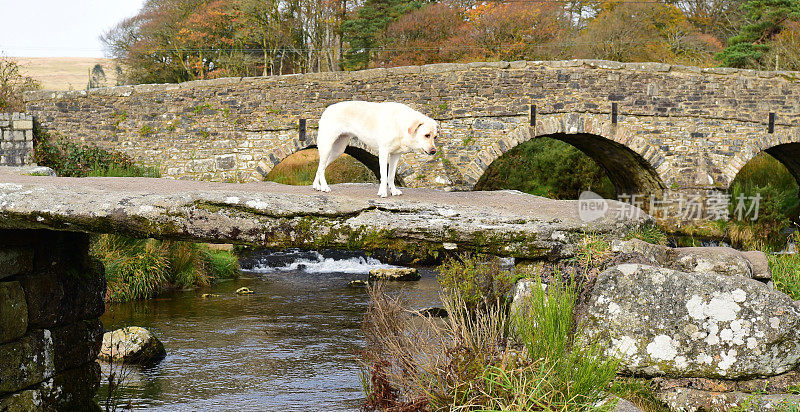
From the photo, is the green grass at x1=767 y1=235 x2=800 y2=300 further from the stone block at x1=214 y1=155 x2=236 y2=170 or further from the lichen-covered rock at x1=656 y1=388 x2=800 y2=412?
the stone block at x1=214 y1=155 x2=236 y2=170

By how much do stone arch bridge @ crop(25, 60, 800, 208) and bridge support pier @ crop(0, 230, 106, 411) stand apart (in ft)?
35.6

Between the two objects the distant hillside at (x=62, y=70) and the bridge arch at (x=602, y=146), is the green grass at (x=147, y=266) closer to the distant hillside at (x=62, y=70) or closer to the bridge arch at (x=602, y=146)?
the bridge arch at (x=602, y=146)

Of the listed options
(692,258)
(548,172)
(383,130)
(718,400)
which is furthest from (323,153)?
(548,172)

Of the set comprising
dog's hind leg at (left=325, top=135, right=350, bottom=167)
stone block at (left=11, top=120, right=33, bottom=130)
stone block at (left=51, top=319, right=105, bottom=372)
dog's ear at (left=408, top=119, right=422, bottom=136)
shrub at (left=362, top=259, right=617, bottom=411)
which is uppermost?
stone block at (left=11, top=120, right=33, bottom=130)

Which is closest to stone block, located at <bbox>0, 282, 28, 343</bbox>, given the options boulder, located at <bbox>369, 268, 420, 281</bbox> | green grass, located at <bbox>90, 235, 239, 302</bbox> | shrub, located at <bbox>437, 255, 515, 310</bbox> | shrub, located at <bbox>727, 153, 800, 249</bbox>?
shrub, located at <bbox>437, 255, 515, 310</bbox>

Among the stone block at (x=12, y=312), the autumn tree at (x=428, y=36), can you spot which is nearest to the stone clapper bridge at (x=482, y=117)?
the autumn tree at (x=428, y=36)

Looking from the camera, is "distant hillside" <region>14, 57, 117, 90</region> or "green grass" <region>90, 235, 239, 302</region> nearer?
"green grass" <region>90, 235, 239, 302</region>

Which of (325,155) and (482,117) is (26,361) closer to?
(325,155)

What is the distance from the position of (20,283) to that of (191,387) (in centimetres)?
248

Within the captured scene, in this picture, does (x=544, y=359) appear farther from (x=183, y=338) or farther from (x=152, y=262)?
(x=152, y=262)

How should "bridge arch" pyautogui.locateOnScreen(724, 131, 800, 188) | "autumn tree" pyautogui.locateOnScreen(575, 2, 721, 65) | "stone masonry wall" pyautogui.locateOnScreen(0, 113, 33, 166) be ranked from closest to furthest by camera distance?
"stone masonry wall" pyautogui.locateOnScreen(0, 113, 33, 166)
"bridge arch" pyautogui.locateOnScreen(724, 131, 800, 188)
"autumn tree" pyautogui.locateOnScreen(575, 2, 721, 65)

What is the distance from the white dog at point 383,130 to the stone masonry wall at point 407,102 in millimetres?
11293

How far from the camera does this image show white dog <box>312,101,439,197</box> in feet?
17.0

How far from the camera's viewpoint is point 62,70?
6219cm
